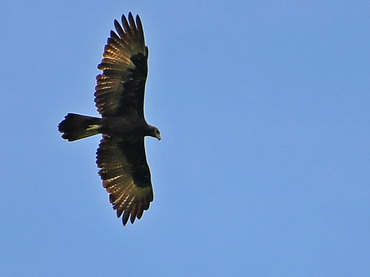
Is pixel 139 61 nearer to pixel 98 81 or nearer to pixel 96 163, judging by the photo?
pixel 98 81

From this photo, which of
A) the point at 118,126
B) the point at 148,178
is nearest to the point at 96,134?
the point at 118,126

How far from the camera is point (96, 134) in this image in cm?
2447

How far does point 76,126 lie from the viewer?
24.0 meters

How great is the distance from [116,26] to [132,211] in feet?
15.0

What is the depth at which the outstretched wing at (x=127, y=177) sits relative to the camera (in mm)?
25391

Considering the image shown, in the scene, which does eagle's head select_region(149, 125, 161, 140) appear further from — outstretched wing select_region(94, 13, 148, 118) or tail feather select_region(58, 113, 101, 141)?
tail feather select_region(58, 113, 101, 141)

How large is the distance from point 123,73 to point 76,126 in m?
1.65

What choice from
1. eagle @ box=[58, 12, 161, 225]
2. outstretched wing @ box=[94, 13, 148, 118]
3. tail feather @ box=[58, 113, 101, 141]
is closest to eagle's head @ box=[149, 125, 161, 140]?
eagle @ box=[58, 12, 161, 225]

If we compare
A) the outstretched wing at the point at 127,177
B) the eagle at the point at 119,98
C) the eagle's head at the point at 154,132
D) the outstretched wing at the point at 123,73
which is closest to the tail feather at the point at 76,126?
the eagle at the point at 119,98

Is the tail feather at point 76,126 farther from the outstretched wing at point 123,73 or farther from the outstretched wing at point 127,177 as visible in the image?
the outstretched wing at point 127,177

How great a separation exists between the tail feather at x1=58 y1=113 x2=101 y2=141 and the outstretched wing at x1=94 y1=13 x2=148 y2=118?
1.82 ft

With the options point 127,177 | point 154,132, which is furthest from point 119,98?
point 127,177

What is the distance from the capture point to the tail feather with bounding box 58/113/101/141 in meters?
23.9

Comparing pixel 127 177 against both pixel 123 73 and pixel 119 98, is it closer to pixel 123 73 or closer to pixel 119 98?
pixel 119 98
